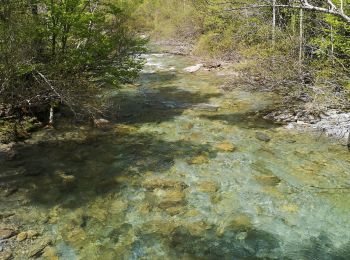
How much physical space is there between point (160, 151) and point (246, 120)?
4.00 m

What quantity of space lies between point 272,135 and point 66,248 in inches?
300

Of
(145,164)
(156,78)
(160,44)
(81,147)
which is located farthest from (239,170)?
(160,44)

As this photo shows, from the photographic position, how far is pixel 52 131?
12.5 m

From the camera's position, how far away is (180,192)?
29.4 ft

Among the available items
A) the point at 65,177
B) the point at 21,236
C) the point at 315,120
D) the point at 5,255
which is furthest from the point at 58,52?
the point at 315,120


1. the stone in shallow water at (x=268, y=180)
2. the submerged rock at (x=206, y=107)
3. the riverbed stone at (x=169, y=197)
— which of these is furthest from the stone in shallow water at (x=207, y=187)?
the submerged rock at (x=206, y=107)

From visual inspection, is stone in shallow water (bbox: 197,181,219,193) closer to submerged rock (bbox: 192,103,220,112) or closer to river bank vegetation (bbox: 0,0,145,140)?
river bank vegetation (bbox: 0,0,145,140)

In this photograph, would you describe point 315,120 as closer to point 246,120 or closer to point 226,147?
point 246,120

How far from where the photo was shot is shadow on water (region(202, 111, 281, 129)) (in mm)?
13270

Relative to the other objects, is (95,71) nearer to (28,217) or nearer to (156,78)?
(28,217)

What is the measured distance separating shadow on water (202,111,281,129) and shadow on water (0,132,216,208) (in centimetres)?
241

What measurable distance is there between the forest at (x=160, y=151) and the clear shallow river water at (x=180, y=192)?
33 mm

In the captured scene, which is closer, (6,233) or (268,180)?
(6,233)

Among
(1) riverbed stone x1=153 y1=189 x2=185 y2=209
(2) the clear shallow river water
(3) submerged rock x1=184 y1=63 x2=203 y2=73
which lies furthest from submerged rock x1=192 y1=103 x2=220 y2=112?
(3) submerged rock x1=184 y1=63 x2=203 y2=73
